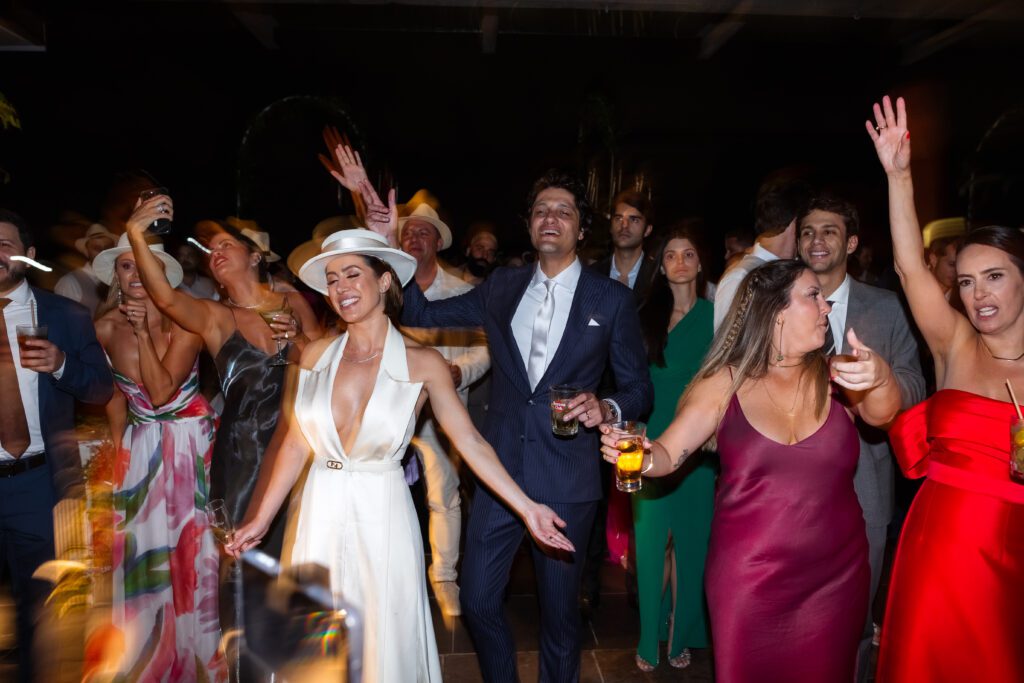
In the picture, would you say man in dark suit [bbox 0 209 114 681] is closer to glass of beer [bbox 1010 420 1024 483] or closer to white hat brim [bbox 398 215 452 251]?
white hat brim [bbox 398 215 452 251]

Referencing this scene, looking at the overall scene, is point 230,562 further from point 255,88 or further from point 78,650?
point 255,88

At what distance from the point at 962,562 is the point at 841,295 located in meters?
1.13

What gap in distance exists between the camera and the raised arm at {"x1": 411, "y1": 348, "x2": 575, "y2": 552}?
99.7 inches

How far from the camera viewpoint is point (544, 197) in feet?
10.1

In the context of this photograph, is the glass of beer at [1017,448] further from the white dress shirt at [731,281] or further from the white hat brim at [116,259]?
the white hat brim at [116,259]

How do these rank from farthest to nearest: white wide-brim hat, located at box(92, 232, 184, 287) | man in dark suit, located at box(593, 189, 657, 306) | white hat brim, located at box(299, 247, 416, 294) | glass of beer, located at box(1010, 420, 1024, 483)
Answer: man in dark suit, located at box(593, 189, 657, 306) → white wide-brim hat, located at box(92, 232, 184, 287) → white hat brim, located at box(299, 247, 416, 294) → glass of beer, located at box(1010, 420, 1024, 483)

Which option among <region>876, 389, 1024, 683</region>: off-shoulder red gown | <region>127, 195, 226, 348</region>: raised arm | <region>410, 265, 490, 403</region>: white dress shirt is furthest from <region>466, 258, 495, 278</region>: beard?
<region>876, 389, 1024, 683</region>: off-shoulder red gown

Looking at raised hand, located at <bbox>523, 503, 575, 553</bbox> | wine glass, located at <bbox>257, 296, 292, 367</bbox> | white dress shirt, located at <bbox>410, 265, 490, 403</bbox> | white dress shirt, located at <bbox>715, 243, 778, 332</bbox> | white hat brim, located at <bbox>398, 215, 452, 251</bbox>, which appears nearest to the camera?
raised hand, located at <bbox>523, 503, 575, 553</bbox>

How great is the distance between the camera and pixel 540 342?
2982mm

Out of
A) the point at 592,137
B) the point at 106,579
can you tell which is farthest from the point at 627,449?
the point at 592,137

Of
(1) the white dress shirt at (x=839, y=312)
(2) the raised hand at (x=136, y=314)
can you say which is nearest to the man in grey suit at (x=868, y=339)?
(1) the white dress shirt at (x=839, y=312)

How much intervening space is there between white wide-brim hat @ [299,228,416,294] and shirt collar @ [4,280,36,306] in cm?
109

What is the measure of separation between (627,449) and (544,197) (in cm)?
120

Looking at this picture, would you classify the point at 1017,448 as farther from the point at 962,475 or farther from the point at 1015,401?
the point at 962,475
